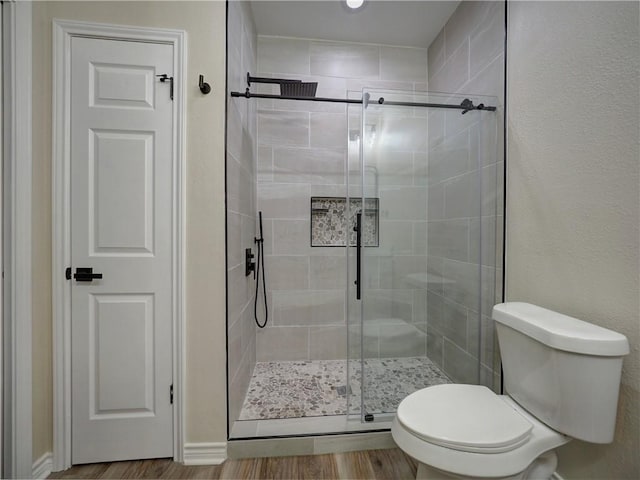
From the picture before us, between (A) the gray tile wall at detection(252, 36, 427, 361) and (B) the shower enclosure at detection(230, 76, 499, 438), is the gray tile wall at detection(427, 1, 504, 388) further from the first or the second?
(A) the gray tile wall at detection(252, 36, 427, 361)

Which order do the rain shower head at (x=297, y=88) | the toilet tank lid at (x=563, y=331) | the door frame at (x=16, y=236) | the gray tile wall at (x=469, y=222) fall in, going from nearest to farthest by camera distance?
the toilet tank lid at (x=563, y=331), the door frame at (x=16, y=236), the gray tile wall at (x=469, y=222), the rain shower head at (x=297, y=88)

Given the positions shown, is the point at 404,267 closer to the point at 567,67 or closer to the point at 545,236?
the point at 545,236

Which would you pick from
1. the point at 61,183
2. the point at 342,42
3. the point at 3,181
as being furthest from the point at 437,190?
the point at 3,181

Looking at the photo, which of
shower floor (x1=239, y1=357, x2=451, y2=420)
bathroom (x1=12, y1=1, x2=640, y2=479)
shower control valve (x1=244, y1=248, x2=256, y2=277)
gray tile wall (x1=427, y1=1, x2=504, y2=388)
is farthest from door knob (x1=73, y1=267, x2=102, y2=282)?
gray tile wall (x1=427, y1=1, x2=504, y2=388)

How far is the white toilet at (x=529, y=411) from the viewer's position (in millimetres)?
929

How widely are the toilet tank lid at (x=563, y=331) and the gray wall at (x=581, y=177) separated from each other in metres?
0.11

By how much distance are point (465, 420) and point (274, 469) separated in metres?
0.96

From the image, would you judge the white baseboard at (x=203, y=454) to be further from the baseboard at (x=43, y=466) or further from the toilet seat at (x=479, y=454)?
the toilet seat at (x=479, y=454)

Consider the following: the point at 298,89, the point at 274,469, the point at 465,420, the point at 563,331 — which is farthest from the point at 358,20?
the point at 274,469

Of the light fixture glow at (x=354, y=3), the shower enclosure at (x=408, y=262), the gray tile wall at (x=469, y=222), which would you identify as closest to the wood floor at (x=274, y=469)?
the shower enclosure at (x=408, y=262)

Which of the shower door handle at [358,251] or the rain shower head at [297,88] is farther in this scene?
the rain shower head at [297,88]

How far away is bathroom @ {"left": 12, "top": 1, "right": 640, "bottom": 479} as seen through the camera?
107 cm

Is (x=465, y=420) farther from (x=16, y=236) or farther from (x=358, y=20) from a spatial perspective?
(x=358, y=20)

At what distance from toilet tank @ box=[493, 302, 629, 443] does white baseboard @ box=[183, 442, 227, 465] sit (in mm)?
1427
